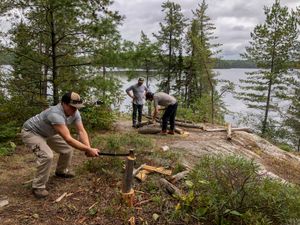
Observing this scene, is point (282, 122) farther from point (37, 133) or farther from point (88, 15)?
point (37, 133)

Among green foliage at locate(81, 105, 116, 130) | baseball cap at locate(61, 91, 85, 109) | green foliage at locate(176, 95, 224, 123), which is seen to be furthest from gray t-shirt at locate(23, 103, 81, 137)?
green foliage at locate(176, 95, 224, 123)

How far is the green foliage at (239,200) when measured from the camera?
4691 millimetres

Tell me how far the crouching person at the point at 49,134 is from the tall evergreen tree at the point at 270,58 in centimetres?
2034

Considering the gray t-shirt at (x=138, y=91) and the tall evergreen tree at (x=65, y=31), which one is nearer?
the tall evergreen tree at (x=65, y=31)

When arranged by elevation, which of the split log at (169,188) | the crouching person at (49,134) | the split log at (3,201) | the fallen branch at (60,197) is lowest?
the split log at (3,201)

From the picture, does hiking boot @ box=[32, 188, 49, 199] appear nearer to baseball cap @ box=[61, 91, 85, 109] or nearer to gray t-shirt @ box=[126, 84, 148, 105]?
baseball cap @ box=[61, 91, 85, 109]

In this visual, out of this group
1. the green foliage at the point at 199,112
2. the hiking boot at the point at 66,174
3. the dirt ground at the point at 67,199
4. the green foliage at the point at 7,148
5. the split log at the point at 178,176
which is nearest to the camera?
the dirt ground at the point at 67,199

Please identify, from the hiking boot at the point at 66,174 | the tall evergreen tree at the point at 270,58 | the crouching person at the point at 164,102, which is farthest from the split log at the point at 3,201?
the tall evergreen tree at the point at 270,58

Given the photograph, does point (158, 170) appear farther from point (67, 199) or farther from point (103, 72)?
point (103, 72)

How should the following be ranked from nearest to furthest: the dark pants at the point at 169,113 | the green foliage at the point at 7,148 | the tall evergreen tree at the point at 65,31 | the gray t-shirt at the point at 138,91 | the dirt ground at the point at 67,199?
the dirt ground at the point at 67,199, the green foliage at the point at 7,148, the tall evergreen tree at the point at 65,31, the dark pants at the point at 169,113, the gray t-shirt at the point at 138,91

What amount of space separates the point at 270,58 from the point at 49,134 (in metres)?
21.3

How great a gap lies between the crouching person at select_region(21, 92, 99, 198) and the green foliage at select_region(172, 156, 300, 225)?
6.02 feet

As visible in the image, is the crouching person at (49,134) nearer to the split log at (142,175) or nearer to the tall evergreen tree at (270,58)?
the split log at (142,175)

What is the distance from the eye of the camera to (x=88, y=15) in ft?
31.6
